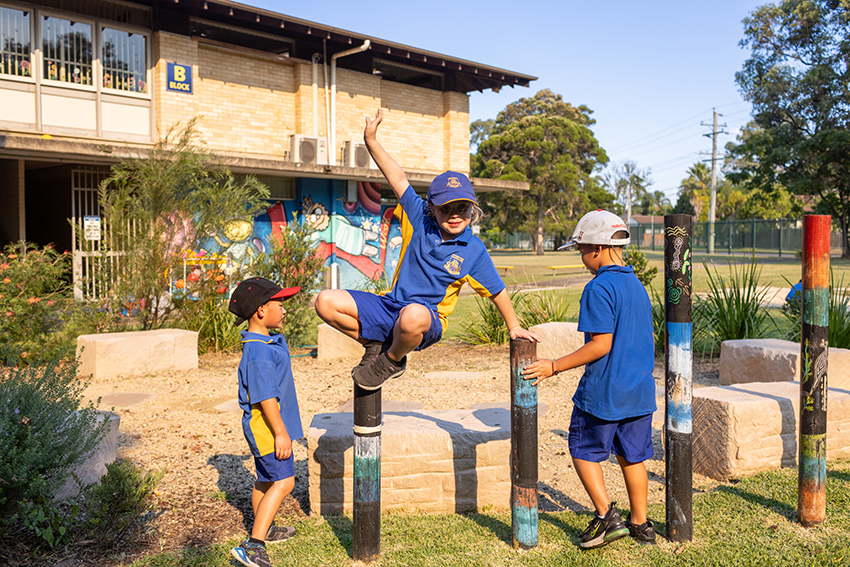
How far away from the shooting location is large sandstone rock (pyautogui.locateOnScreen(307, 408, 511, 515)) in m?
3.79

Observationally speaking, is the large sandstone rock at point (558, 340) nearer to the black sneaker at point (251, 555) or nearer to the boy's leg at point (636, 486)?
the boy's leg at point (636, 486)

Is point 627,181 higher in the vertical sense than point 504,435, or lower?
higher

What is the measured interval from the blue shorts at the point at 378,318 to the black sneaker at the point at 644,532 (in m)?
1.49

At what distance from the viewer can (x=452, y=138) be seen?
65.7 ft

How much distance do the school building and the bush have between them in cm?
229

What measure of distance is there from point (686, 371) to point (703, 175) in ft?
272

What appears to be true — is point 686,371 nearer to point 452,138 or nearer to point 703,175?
point 452,138

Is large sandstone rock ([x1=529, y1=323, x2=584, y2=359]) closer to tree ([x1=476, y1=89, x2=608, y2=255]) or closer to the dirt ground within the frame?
the dirt ground

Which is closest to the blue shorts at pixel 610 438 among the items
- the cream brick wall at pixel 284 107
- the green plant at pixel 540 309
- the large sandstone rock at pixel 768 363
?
the large sandstone rock at pixel 768 363

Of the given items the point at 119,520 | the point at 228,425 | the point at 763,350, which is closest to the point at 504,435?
the point at 119,520

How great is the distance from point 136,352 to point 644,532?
6.22m

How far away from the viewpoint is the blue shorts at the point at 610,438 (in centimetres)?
330

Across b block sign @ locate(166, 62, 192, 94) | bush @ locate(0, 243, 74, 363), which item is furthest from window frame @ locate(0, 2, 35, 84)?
bush @ locate(0, 243, 74, 363)

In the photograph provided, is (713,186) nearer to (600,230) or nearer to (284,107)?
(284,107)
